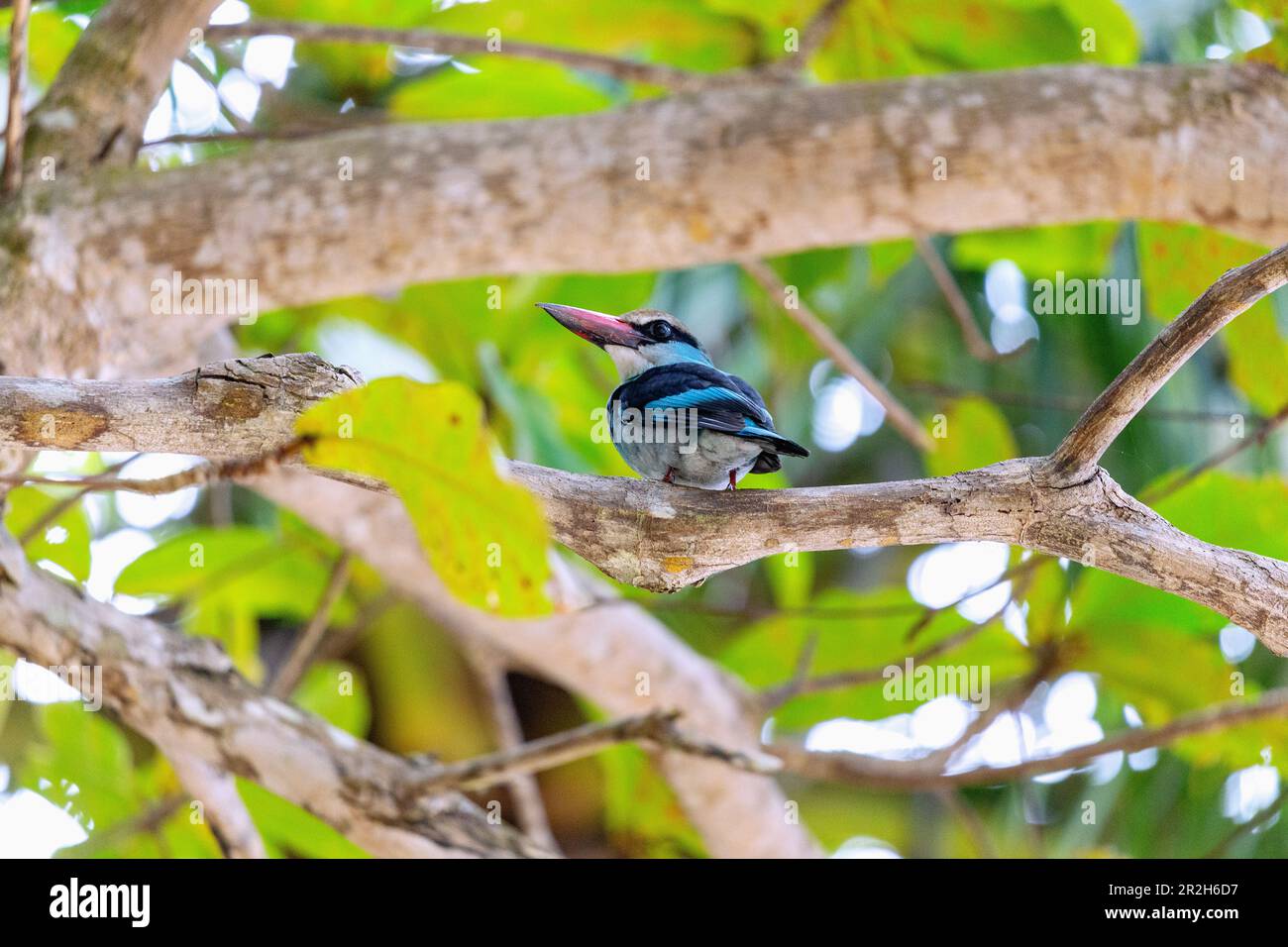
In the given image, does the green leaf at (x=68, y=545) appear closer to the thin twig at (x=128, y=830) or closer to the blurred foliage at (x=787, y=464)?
the blurred foliage at (x=787, y=464)

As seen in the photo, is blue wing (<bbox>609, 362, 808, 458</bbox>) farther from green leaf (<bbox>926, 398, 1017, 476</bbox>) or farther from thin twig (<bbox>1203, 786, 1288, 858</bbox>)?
thin twig (<bbox>1203, 786, 1288, 858</bbox>)

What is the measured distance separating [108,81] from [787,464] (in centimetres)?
272

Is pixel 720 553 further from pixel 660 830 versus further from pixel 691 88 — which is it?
pixel 660 830

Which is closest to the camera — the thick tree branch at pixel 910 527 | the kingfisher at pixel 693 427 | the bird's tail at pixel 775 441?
the thick tree branch at pixel 910 527

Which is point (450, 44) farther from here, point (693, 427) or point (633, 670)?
point (633, 670)

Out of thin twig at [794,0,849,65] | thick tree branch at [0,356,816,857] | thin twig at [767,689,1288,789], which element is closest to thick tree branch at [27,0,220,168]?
thick tree branch at [0,356,816,857]

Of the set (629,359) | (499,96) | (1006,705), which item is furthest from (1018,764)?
(499,96)

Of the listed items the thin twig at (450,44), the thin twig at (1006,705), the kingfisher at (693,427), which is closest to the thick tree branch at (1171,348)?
the kingfisher at (693,427)

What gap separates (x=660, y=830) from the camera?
12.6 ft

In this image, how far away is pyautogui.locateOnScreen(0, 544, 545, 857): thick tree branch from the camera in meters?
2.22

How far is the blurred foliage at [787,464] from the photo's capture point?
10.0 ft

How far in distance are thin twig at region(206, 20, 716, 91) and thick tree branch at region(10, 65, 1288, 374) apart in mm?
252
